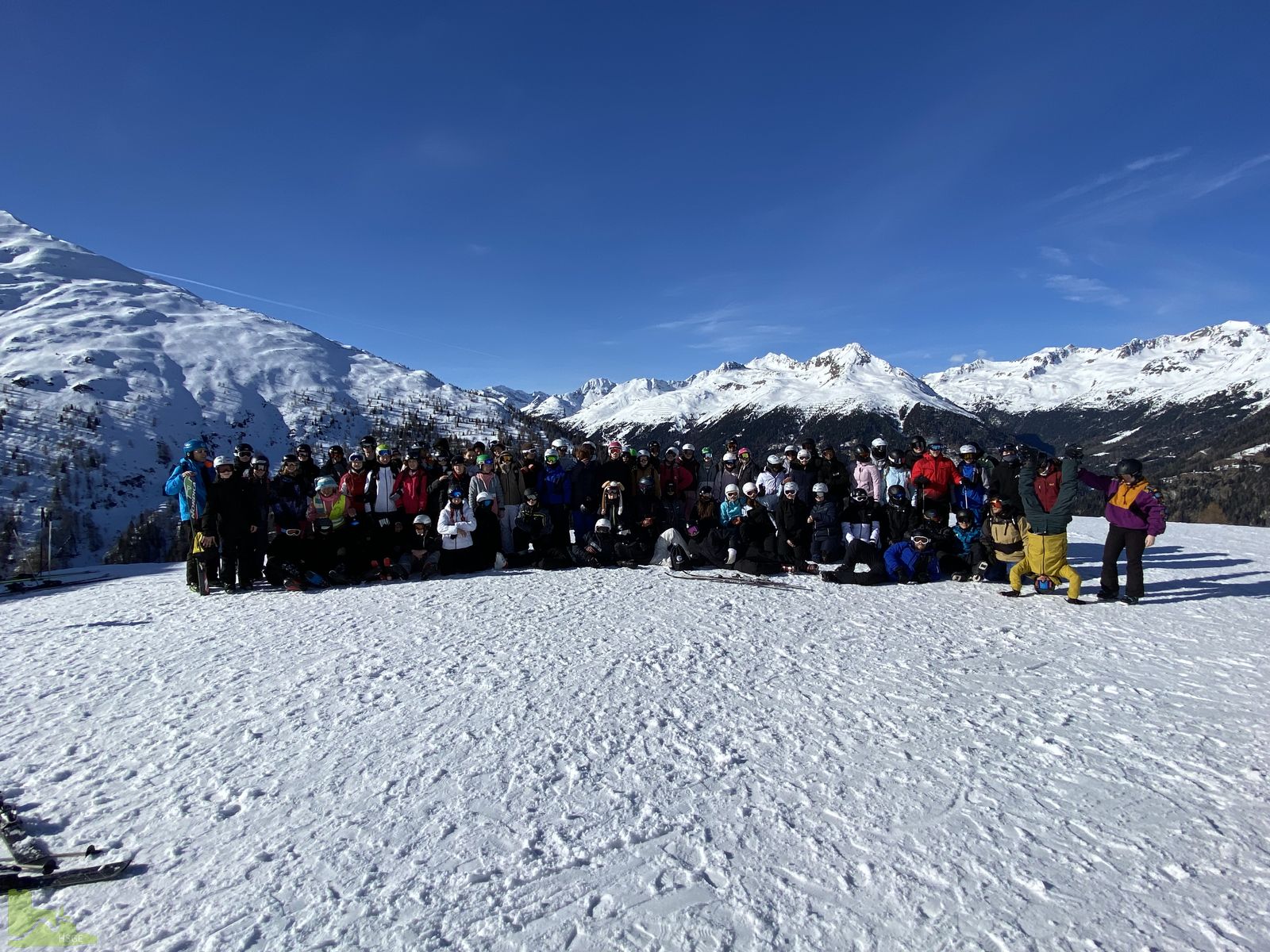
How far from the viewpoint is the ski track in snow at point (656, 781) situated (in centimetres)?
289

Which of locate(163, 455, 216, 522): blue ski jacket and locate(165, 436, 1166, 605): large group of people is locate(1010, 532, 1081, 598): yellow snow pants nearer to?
locate(165, 436, 1166, 605): large group of people

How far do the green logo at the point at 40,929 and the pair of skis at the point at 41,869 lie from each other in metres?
0.11

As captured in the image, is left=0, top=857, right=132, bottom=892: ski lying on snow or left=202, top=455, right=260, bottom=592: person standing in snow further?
left=202, top=455, right=260, bottom=592: person standing in snow

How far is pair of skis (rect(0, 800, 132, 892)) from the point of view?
119 inches

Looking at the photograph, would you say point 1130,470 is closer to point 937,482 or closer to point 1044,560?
point 1044,560

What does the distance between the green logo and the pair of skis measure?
0.35ft

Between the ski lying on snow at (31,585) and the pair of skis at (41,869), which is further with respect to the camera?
the ski lying on snow at (31,585)

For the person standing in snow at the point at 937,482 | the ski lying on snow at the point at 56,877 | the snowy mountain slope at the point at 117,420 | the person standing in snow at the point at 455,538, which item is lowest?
the ski lying on snow at the point at 56,877

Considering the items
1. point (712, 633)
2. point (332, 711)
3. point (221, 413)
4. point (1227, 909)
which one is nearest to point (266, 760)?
point (332, 711)

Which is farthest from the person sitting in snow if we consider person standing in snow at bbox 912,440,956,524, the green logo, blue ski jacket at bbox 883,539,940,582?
the green logo

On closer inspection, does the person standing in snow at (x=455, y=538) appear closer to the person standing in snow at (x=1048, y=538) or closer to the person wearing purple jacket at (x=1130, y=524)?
the person standing in snow at (x=1048, y=538)

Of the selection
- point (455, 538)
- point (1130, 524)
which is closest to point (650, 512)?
point (455, 538)

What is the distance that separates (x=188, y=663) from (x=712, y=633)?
17.6 ft

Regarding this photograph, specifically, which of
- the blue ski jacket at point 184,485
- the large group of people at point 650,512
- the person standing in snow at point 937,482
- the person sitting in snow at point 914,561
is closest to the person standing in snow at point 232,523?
the large group of people at point 650,512
